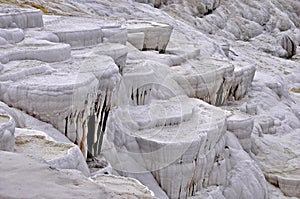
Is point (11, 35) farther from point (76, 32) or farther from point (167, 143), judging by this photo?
point (167, 143)

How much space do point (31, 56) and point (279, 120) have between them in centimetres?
1151

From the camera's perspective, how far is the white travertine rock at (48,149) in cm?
655

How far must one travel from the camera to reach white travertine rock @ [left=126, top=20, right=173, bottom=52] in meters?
17.3

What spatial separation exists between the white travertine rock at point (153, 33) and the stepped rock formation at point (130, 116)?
4 centimetres

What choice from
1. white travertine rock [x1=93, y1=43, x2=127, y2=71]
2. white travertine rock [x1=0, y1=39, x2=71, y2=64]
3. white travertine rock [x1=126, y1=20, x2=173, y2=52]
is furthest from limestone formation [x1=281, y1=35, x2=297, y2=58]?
white travertine rock [x1=0, y1=39, x2=71, y2=64]

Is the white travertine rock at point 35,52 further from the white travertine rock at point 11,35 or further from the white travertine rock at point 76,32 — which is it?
the white travertine rock at point 76,32

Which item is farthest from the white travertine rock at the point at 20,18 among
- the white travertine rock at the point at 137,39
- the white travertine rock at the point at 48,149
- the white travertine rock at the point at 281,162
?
the white travertine rock at the point at 281,162

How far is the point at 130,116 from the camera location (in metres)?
11.8

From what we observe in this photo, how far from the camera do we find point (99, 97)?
1010 cm

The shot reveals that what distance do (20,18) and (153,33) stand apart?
6.11 metres

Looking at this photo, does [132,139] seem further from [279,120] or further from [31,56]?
[279,120]

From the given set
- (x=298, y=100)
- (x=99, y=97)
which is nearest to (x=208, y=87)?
(x=99, y=97)

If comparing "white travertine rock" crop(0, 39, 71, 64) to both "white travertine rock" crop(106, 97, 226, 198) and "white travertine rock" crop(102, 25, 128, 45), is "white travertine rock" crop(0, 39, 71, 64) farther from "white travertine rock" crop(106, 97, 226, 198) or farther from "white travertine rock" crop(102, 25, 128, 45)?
"white travertine rock" crop(102, 25, 128, 45)

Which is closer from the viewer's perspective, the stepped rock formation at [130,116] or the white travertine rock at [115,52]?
the stepped rock formation at [130,116]
